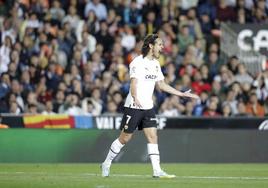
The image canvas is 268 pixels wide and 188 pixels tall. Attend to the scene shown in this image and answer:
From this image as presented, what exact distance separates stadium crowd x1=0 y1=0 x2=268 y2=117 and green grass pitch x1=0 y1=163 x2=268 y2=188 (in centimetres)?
366

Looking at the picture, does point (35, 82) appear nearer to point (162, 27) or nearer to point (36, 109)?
point (36, 109)

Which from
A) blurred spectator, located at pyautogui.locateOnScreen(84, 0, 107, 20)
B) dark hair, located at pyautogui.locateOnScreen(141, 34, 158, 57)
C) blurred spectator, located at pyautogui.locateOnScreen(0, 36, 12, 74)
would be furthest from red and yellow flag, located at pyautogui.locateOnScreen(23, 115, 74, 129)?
dark hair, located at pyautogui.locateOnScreen(141, 34, 158, 57)

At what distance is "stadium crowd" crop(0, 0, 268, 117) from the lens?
82.1 ft

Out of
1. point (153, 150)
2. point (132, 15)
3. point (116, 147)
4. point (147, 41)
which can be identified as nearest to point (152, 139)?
point (153, 150)

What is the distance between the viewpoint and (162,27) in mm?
27734

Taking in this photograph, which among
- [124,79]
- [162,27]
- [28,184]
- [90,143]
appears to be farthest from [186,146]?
[28,184]

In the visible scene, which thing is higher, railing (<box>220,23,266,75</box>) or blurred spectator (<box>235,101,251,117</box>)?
railing (<box>220,23,266,75</box>)

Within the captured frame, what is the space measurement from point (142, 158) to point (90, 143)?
134 centimetres

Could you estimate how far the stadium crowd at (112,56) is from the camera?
2502 centimetres

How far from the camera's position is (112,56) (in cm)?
2677

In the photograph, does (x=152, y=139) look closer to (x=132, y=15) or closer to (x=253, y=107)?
(x=253, y=107)

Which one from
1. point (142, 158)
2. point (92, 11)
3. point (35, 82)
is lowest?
point (142, 158)

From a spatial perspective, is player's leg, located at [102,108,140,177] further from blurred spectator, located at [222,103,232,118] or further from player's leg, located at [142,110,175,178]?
blurred spectator, located at [222,103,232,118]

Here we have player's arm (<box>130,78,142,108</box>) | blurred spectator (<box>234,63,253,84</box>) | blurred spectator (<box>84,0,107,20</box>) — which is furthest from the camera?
blurred spectator (<box>84,0,107,20</box>)
